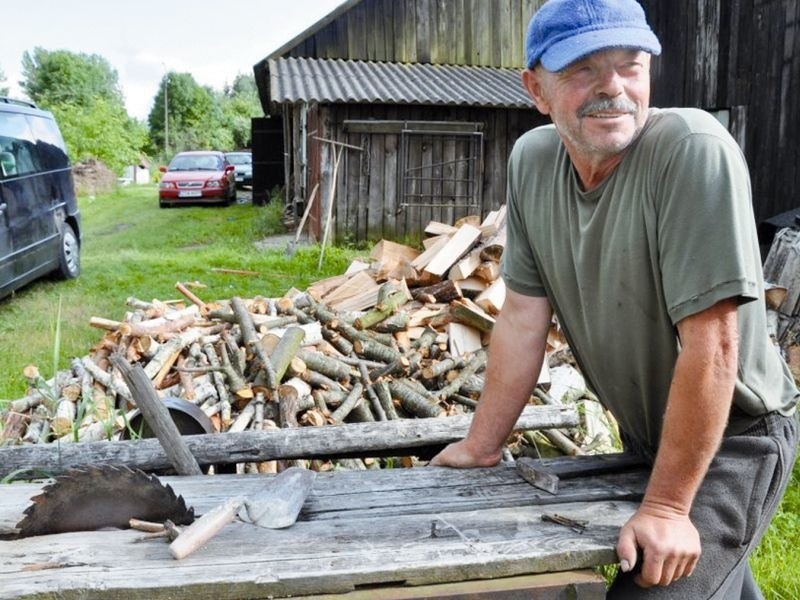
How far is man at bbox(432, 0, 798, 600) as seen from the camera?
5.57 feet

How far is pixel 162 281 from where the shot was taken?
10.6 m

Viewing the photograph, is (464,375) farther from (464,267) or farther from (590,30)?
(590,30)

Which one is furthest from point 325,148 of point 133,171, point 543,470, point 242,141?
point 242,141

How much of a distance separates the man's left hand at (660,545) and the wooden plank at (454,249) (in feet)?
17.4

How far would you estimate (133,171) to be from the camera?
37969mm

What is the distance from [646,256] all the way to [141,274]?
33.4 feet

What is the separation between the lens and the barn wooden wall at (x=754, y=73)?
314 inches

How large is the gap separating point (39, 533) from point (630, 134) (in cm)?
176

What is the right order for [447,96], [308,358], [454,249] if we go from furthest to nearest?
[447,96] < [454,249] < [308,358]

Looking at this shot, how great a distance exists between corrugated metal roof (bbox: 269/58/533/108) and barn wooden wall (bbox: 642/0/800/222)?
3600 millimetres

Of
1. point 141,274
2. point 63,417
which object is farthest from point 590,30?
point 141,274

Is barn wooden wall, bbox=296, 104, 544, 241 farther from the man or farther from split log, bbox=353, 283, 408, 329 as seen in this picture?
the man

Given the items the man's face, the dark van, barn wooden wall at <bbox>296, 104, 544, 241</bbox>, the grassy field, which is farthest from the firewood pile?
barn wooden wall at <bbox>296, 104, 544, 241</bbox>

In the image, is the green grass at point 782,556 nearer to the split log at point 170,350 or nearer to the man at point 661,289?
the man at point 661,289
